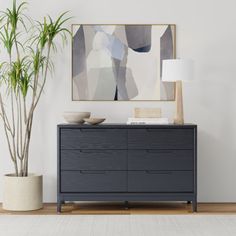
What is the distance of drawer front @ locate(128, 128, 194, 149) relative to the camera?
186 inches

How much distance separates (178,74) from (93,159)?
40.8 inches

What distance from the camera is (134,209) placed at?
4.91 meters

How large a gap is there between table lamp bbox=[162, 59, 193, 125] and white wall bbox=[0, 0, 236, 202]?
0.35m

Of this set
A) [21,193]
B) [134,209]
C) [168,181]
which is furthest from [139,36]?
[21,193]

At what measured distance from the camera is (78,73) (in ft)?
17.0

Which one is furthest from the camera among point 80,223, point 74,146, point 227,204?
point 227,204

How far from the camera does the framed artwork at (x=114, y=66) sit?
5172mm

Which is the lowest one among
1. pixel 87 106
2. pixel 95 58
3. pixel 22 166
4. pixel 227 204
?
pixel 227 204

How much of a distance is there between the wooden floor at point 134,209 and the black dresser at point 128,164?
14cm

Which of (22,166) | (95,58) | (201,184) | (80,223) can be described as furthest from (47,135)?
(201,184)

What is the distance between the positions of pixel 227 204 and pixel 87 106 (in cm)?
160

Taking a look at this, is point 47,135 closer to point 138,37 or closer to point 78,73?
point 78,73

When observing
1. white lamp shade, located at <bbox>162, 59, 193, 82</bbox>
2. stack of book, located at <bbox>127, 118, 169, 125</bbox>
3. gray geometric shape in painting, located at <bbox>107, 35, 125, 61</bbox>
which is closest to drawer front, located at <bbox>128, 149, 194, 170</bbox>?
stack of book, located at <bbox>127, 118, 169, 125</bbox>

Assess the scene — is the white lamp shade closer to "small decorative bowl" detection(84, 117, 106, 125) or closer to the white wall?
the white wall
